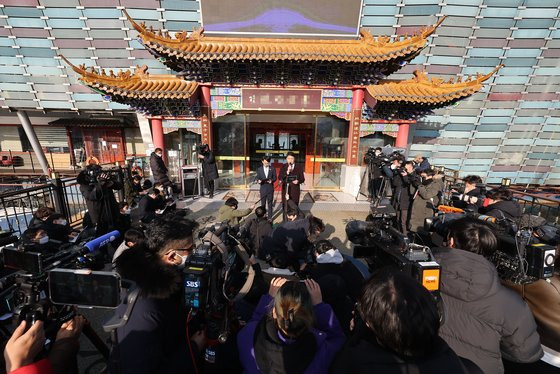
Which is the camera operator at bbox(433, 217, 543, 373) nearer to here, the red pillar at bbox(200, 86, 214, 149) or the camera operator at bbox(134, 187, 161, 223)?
the camera operator at bbox(134, 187, 161, 223)

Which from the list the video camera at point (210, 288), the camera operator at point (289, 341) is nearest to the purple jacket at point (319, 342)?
the camera operator at point (289, 341)

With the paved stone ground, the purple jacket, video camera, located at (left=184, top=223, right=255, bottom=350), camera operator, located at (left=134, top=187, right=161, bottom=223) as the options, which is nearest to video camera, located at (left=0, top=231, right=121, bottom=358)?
video camera, located at (left=184, top=223, right=255, bottom=350)

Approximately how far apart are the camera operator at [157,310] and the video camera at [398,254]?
140 centimetres

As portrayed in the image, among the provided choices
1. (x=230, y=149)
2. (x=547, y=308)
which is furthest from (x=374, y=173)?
(x=547, y=308)

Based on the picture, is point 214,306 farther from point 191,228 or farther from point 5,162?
point 5,162

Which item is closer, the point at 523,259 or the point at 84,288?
the point at 84,288

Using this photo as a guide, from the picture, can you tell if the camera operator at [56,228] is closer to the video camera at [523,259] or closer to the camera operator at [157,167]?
the camera operator at [157,167]

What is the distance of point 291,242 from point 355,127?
5904 millimetres

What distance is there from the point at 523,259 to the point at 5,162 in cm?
2145

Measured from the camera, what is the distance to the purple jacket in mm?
1301

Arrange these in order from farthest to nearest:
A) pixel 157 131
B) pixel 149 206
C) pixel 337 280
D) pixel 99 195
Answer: pixel 157 131, pixel 149 206, pixel 99 195, pixel 337 280

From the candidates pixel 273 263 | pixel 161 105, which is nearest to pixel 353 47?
pixel 161 105

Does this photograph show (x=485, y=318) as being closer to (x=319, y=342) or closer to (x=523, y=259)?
(x=523, y=259)

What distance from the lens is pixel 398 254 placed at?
6.11 ft
